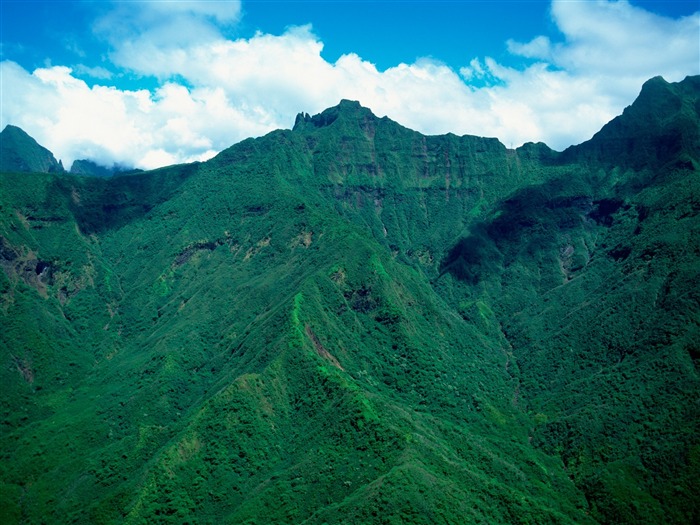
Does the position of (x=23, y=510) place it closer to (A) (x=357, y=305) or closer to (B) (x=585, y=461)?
(A) (x=357, y=305)

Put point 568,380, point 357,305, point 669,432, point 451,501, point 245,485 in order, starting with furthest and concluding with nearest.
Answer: point 357,305
point 568,380
point 669,432
point 245,485
point 451,501

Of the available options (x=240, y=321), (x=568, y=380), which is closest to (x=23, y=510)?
(x=240, y=321)

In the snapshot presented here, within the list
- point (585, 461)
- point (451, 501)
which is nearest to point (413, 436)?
point (451, 501)

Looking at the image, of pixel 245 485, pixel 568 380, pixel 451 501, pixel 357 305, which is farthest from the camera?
pixel 357 305

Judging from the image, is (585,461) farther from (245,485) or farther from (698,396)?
(245,485)

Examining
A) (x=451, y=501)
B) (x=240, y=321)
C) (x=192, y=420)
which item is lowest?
(x=451, y=501)

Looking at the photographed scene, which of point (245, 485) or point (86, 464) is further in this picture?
point (86, 464)

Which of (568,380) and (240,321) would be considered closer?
(568,380)

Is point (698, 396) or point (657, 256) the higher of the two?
point (657, 256)

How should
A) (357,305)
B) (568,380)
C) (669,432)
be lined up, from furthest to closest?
1. (357,305)
2. (568,380)
3. (669,432)
